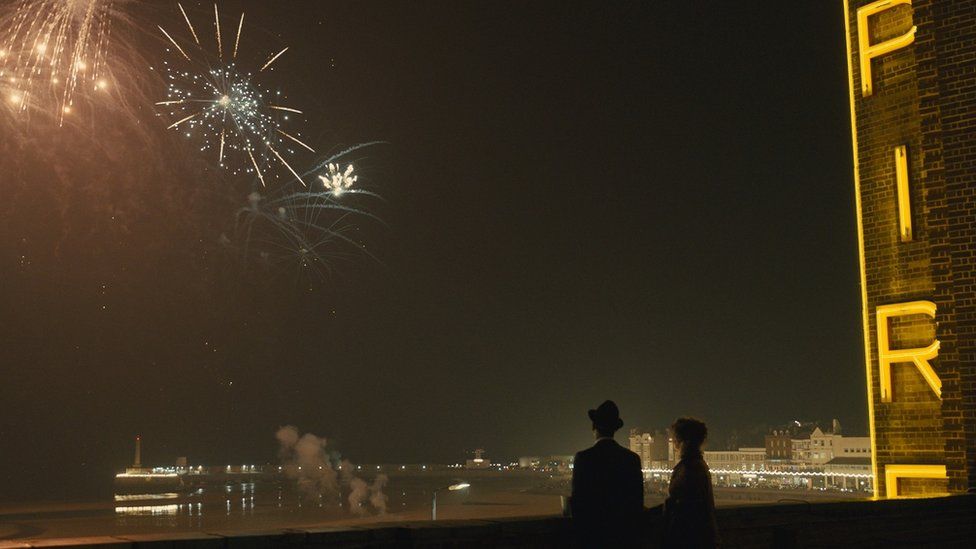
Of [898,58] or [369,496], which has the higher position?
[898,58]

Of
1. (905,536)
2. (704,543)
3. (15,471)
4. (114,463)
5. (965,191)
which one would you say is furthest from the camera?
(114,463)

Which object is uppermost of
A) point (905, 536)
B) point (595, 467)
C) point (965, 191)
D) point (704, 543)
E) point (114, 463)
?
point (965, 191)

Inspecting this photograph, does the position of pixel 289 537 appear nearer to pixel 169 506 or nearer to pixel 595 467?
pixel 595 467

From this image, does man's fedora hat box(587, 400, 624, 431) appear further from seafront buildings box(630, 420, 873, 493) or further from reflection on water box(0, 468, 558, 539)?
seafront buildings box(630, 420, 873, 493)

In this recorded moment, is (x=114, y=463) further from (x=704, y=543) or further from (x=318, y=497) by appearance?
(x=704, y=543)

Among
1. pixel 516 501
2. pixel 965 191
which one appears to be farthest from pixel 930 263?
pixel 516 501

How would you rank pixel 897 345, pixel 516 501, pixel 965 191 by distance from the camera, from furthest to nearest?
pixel 516 501 < pixel 897 345 < pixel 965 191

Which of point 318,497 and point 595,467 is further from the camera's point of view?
point 318,497
